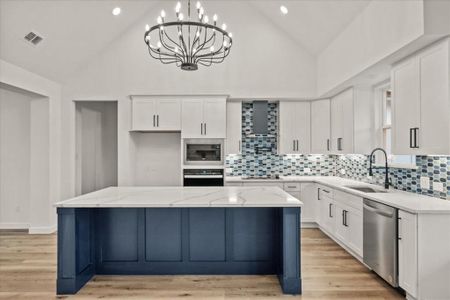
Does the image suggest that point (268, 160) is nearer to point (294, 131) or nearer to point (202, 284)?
point (294, 131)

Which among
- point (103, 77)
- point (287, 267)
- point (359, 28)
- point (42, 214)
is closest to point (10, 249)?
point (42, 214)

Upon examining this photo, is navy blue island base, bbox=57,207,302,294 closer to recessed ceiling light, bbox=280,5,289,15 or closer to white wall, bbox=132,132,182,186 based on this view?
white wall, bbox=132,132,182,186

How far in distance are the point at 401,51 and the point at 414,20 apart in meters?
0.37

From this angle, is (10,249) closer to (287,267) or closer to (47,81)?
(47,81)

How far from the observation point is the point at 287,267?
3158 millimetres

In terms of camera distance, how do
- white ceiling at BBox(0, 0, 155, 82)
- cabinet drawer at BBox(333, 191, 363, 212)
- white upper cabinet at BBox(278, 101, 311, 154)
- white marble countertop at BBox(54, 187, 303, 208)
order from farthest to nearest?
white upper cabinet at BBox(278, 101, 311, 154)
white ceiling at BBox(0, 0, 155, 82)
cabinet drawer at BBox(333, 191, 363, 212)
white marble countertop at BBox(54, 187, 303, 208)

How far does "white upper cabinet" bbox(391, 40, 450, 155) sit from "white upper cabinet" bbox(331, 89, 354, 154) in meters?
1.32

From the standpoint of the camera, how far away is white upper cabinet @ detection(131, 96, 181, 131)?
18.9 ft

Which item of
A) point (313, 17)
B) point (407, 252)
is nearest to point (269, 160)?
point (313, 17)

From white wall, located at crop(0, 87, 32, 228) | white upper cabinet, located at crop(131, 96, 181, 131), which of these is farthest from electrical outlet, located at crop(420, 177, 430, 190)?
white wall, located at crop(0, 87, 32, 228)

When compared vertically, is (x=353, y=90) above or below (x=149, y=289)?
above

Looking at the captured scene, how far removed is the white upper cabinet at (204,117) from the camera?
574cm

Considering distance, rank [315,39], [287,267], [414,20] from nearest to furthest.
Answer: [414,20] → [287,267] → [315,39]

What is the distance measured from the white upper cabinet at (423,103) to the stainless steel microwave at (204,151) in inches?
119
